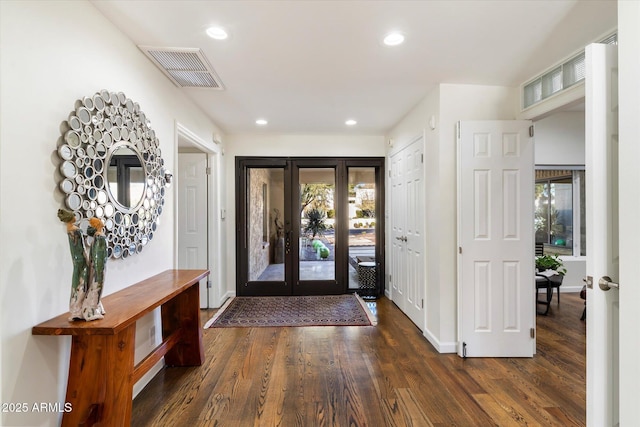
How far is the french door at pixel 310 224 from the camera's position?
14.9 ft

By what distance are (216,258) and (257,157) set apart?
1.63 metres

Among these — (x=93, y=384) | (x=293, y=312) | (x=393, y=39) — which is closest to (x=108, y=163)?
(x=93, y=384)

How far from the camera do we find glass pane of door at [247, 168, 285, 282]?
4.59 m

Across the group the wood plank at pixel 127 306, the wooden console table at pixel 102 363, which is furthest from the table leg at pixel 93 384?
the wood plank at pixel 127 306

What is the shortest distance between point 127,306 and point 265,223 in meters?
3.13

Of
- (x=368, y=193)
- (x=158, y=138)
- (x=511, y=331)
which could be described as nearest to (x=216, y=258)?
(x=158, y=138)

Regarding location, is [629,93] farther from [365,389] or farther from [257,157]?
[257,157]

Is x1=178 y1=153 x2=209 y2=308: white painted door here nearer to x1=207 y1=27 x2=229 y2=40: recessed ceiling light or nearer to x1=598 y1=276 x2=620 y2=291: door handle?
x1=207 y1=27 x2=229 y2=40: recessed ceiling light

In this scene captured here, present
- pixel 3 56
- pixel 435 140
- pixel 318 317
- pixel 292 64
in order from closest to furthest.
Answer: pixel 3 56 → pixel 292 64 → pixel 435 140 → pixel 318 317

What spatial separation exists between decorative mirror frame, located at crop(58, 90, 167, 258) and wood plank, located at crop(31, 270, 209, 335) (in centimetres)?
26

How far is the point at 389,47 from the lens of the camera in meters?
2.11

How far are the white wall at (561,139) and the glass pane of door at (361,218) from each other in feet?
A: 8.72

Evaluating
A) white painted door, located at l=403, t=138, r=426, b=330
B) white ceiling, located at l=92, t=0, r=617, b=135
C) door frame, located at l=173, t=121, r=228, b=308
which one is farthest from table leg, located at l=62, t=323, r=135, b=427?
white painted door, located at l=403, t=138, r=426, b=330

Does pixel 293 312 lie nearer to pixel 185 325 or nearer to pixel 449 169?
pixel 185 325
